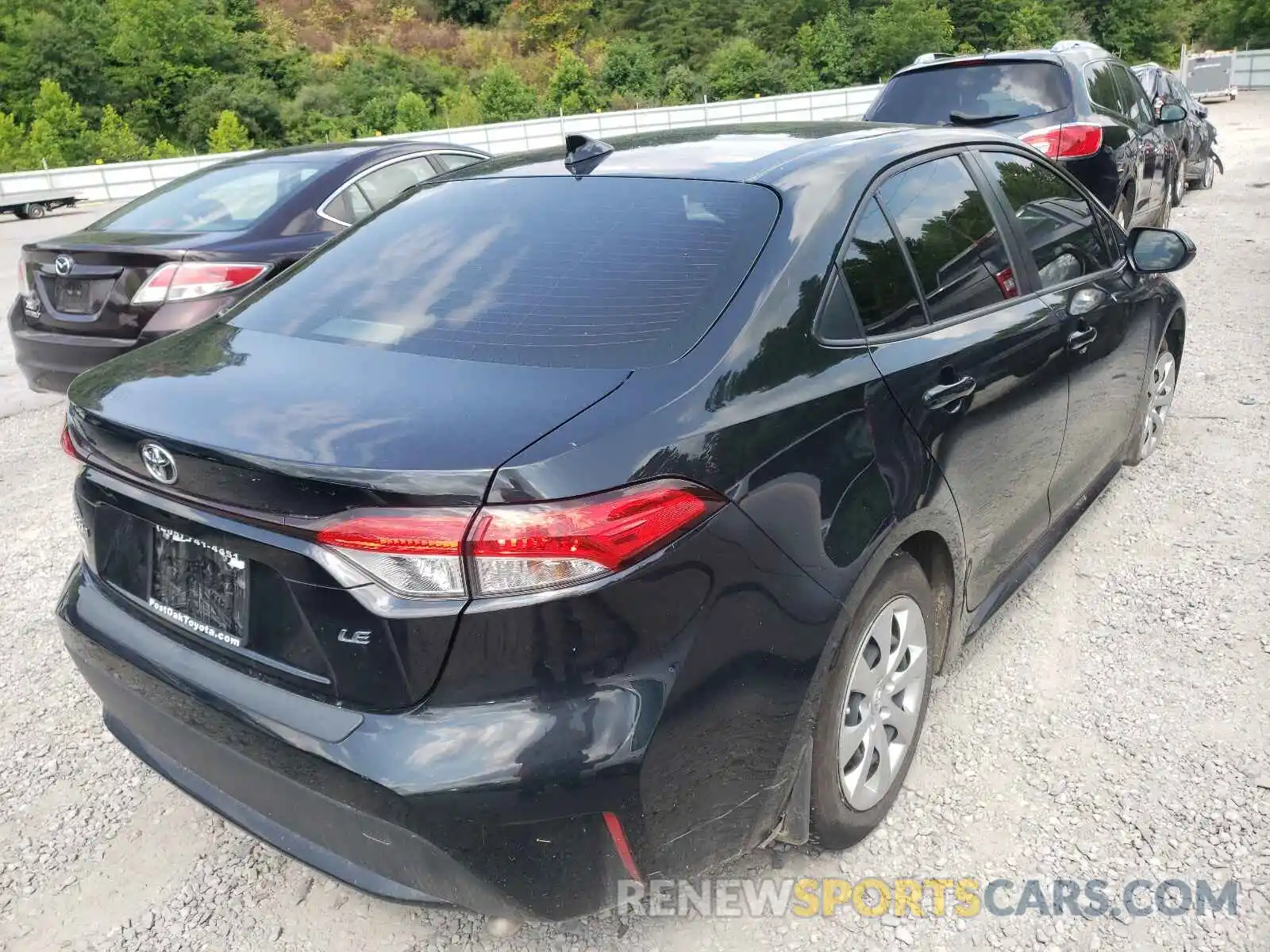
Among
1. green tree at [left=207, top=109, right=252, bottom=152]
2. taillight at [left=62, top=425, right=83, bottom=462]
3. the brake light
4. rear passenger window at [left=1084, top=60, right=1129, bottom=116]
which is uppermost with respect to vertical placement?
taillight at [left=62, top=425, right=83, bottom=462]

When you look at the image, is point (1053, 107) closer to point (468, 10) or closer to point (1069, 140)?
point (1069, 140)

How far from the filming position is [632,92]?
5431 centimetres

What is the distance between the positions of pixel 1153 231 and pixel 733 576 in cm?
302

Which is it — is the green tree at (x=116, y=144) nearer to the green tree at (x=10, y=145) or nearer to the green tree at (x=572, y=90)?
the green tree at (x=10, y=145)

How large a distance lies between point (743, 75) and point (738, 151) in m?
58.7

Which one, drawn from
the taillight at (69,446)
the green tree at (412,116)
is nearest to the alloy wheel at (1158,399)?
the taillight at (69,446)

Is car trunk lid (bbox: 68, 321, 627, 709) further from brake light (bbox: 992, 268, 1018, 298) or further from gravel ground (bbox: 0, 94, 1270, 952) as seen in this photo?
brake light (bbox: 992, 268, 1018, 298)

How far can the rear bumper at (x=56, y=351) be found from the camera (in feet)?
16.5

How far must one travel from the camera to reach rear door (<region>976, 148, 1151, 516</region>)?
3.21 m

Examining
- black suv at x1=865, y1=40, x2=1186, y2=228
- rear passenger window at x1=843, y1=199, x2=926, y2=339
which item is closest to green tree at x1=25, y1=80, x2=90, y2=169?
black suv at x1=865, y1=40, x2=1186, y2=228

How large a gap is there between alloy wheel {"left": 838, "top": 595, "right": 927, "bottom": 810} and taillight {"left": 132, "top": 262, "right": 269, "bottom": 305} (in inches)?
158

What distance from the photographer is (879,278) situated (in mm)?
2443

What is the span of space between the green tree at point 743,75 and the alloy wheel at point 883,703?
57267 mm

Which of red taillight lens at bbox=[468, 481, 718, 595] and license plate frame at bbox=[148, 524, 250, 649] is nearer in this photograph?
red taillight lens at bbox=[468, 481, 718, 595]
